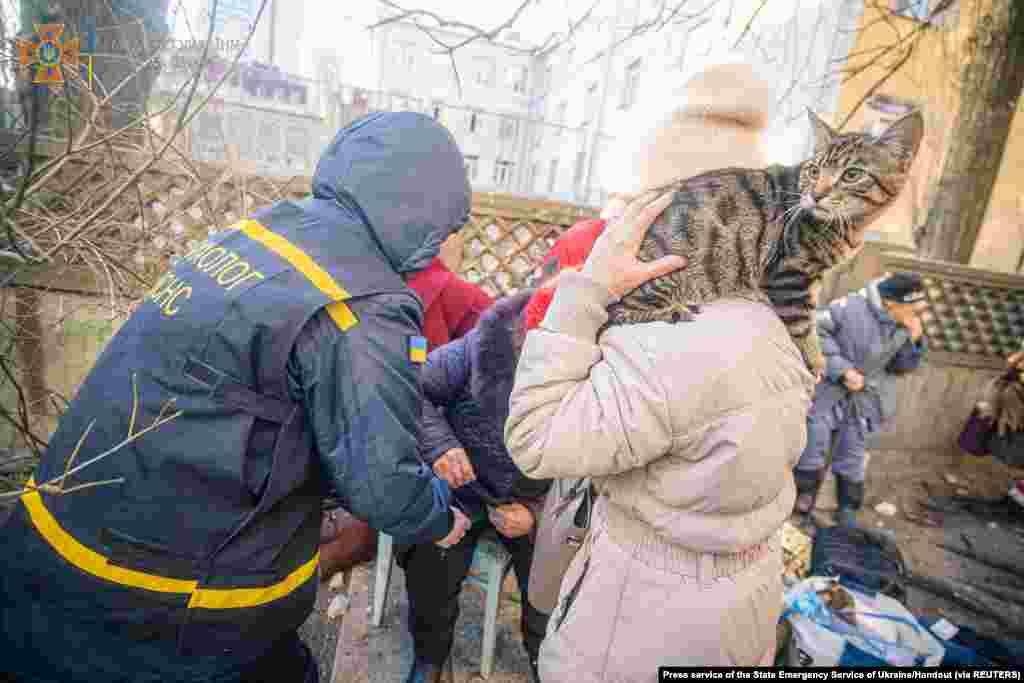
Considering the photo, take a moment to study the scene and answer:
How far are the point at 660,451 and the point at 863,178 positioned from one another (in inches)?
32.0

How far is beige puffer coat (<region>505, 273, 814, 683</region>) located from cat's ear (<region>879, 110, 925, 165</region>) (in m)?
0.51

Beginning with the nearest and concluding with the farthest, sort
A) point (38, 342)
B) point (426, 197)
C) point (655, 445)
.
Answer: point (655, 445)
point (426, 197)
point (38, 342)

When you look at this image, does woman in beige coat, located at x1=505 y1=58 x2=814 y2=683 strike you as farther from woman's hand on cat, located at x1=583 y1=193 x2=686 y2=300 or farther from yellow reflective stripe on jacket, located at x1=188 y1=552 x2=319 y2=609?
yellow reflective stripe on jacket, located at x1=188 y1=552 x2=319 y2=609

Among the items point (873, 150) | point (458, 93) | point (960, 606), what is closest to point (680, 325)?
point (873, 150)

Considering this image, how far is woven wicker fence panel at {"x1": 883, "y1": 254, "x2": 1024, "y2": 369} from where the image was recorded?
5.03 meters

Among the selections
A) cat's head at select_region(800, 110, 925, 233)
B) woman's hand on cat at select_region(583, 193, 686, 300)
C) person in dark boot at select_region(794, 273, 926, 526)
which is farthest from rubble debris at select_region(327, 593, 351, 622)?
person in dark boot at select_region(794, 273, 926, 526)

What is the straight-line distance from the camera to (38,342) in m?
3.27

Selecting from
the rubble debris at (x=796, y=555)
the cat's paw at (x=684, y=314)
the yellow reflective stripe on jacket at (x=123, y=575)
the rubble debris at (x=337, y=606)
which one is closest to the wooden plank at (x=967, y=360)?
the rubble debris at (x=796, y=555)

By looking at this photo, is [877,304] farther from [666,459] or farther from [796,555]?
[666,459]

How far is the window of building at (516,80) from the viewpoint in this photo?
77.8ft

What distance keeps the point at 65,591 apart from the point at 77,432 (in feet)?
1.05

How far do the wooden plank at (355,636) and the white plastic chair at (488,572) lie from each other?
0.21m

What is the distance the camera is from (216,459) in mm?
1030

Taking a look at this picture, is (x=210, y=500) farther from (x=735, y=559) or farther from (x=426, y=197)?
(x=735, y=559)
